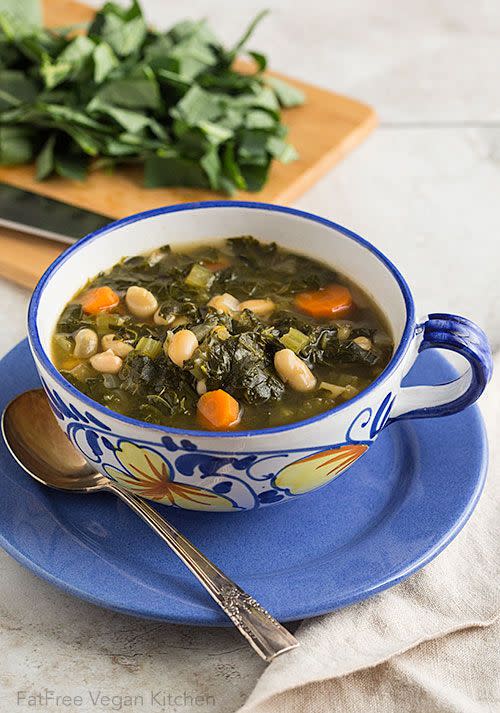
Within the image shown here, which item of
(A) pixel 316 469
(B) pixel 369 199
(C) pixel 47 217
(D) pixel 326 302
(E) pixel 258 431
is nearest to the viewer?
(E) pixel 258 431

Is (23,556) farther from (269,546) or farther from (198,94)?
(198,94)

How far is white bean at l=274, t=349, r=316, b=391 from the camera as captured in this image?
2.33m

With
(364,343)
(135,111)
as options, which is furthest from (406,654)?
(135,111)

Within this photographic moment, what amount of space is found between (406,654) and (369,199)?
2.31 meters

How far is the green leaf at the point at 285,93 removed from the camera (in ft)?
14.4

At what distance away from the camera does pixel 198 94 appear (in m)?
4.01

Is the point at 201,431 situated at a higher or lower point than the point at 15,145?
higher

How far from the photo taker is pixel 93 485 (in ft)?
8.00

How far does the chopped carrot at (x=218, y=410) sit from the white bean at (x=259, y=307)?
0.40 metres

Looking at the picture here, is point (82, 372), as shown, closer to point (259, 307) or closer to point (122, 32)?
point (259, 307)

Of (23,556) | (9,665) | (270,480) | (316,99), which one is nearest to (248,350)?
(270,480)

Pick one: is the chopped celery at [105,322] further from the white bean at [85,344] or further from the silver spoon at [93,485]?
the silver spoon at [93,485]

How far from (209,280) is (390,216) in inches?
57.9

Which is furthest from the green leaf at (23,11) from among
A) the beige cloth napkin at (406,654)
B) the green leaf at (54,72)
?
the beige cloth napkin at (406,654)
